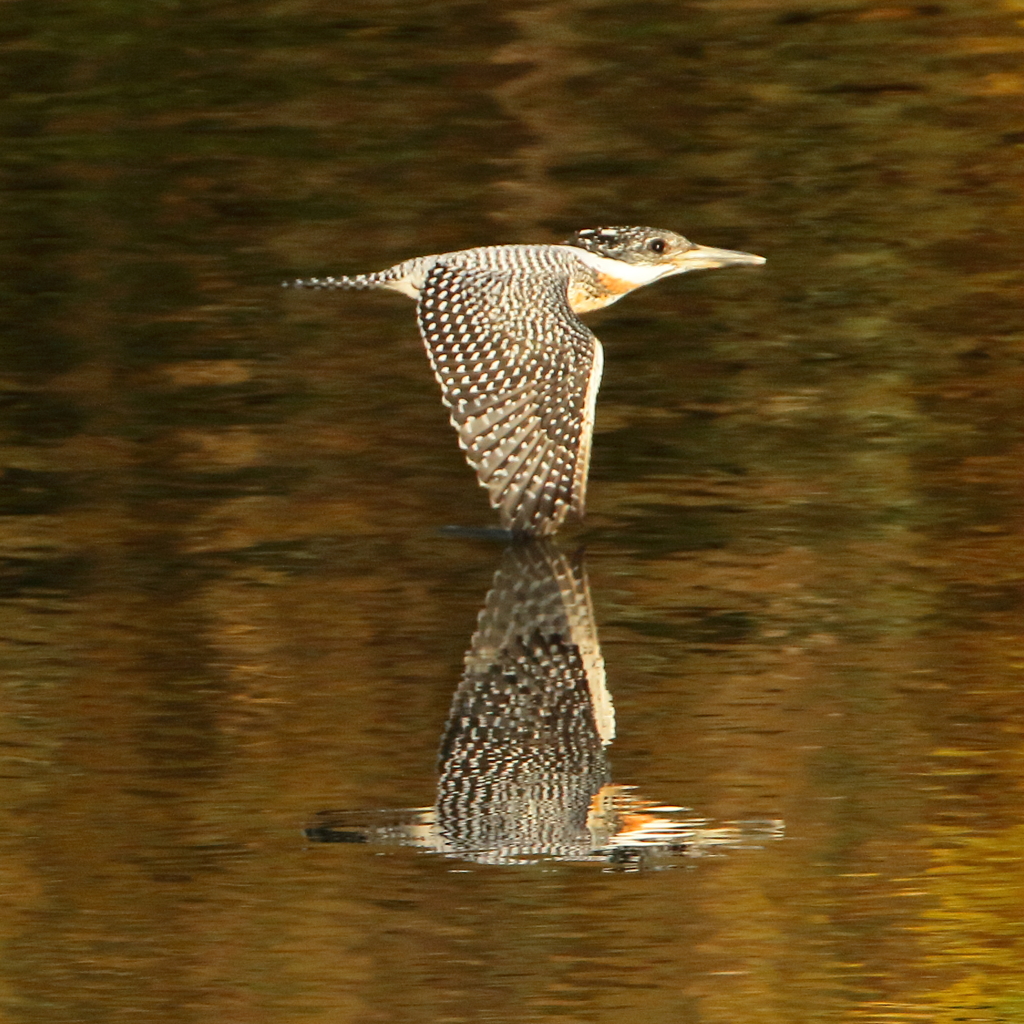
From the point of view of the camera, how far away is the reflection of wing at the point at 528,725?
7082 mm

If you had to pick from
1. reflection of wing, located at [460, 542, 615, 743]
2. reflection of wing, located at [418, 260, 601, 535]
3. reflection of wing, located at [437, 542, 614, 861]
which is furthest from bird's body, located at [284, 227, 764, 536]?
reflection of wing, located at [437, 542, 614, 861]

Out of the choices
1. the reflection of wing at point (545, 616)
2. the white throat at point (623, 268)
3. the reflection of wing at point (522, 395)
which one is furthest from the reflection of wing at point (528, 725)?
the white throat at point (623, 268)

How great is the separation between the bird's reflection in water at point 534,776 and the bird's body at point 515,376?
41 cm

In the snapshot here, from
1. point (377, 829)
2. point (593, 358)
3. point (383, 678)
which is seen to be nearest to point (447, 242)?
point (593, 358)

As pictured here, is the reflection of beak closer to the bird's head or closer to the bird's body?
the bird's head

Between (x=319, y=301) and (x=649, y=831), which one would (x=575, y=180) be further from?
(x=649, y=831)

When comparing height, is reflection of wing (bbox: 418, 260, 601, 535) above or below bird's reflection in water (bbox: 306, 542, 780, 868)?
above

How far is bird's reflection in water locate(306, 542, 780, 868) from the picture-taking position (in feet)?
22.9

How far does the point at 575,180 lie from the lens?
47.8 ft

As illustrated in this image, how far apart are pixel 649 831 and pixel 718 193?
7.81 meters

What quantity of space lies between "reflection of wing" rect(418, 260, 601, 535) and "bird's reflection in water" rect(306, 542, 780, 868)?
1.29 ft

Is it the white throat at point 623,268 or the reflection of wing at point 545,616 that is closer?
the reflection of wing at point 545,616

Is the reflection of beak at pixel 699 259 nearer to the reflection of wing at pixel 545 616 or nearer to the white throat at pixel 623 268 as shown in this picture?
the white throat at pixel 623 268

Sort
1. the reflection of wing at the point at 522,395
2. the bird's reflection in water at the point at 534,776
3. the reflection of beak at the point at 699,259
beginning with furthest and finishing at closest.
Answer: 1. the reflection of beak at the point at 699,259
2. the reflection of wing at the point at 522,395
3. the bird's reflection in water at the point at 534,776
